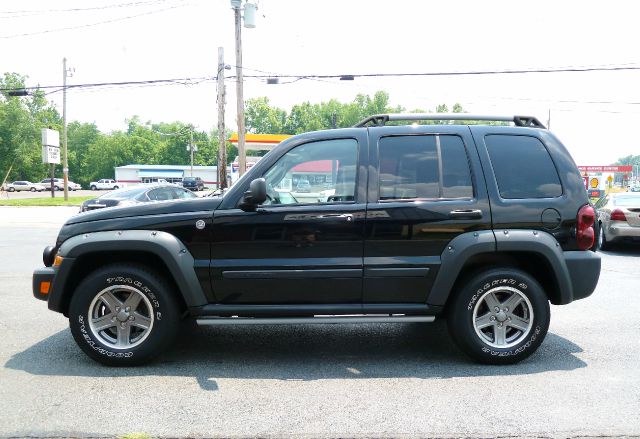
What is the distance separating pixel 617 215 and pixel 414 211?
8740 mm

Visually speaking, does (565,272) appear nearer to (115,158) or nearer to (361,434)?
(361,434)

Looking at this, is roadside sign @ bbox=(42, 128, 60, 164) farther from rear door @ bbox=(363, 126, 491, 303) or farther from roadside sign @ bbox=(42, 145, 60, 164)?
rear door @ bbox=(363, 126, 491, 303)

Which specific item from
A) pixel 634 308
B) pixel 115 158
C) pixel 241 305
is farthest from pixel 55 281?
pixel 115 158

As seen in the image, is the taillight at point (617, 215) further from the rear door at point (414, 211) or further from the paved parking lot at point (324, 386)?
the rear door at point (414, 211)

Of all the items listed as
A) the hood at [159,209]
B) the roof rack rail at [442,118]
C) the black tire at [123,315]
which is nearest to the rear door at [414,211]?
the roof rack rail at [442,118]

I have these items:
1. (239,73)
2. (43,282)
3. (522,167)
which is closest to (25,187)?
(239,73)

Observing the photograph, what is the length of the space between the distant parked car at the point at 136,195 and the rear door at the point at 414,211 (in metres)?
10.9

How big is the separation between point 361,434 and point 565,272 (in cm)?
224

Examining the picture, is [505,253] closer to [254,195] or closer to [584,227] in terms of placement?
[584,227]

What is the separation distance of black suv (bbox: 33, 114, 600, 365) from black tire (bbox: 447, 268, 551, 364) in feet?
0.04

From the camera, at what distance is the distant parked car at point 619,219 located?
10.8 metres

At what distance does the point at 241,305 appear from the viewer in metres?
4.25

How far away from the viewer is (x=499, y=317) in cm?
433

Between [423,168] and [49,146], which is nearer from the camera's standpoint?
[423,168]
